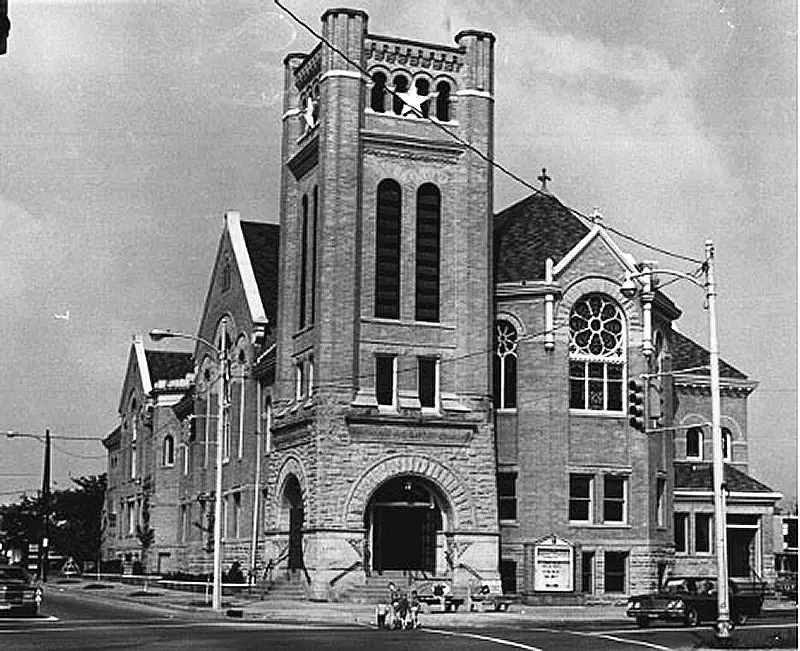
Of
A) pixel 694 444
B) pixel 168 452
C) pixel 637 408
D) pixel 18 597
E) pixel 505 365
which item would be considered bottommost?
pixel 18 597

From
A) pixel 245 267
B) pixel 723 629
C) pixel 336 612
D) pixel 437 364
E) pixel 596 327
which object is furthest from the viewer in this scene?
pixel 245 267

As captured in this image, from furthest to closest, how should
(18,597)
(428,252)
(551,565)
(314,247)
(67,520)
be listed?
1. (67,520)
2. (314,247)
3. (428,252)
4. (551,565)
5. (18,597)

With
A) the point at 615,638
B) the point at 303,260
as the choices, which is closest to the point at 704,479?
the point at 303,260

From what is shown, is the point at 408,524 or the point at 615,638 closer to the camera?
the point at 615,638

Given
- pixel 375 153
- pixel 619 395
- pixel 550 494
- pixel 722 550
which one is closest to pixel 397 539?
pixel 550 494

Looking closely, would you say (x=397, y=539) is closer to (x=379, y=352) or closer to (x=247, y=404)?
(x=379, y=352)

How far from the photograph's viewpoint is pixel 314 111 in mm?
54938

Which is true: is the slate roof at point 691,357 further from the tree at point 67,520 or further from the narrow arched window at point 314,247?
the tree at point 67,520

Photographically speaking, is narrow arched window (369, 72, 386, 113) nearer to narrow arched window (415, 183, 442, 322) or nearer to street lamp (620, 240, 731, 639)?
narrow arched window (415, 183, 442, 322)

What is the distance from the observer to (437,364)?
53.0 m

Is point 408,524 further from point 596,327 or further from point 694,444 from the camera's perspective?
point 694,444

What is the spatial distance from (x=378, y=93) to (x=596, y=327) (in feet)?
38.2

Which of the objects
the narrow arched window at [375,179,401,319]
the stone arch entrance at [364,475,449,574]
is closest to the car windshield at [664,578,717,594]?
the stone arch entrance at [364,475,449,574]

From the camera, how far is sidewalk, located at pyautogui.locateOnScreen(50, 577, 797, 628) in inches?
1619
